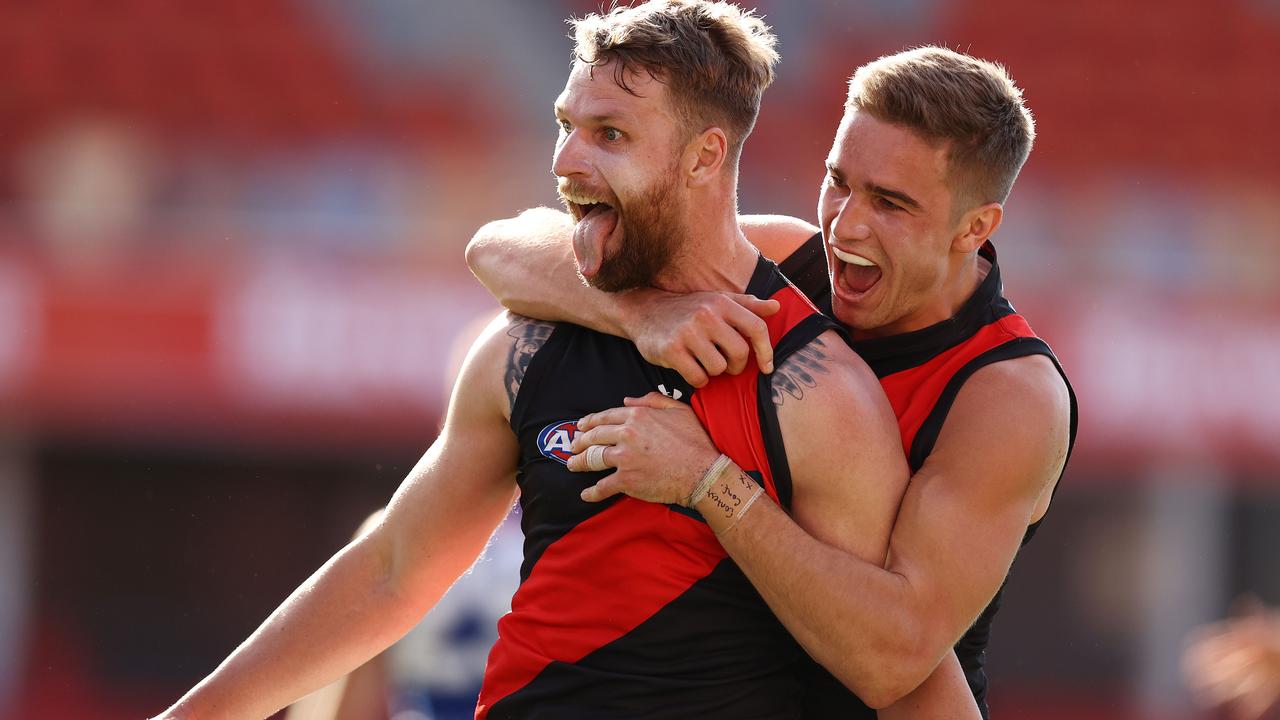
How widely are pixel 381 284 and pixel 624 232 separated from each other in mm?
8155

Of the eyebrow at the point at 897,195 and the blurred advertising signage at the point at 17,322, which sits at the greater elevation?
the blurred advertising signage at the point at 17,322

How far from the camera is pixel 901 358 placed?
135 inches

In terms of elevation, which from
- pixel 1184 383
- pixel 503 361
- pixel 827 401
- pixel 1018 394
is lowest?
pixel 1184 383

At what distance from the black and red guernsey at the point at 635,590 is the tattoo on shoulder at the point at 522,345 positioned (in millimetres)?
35

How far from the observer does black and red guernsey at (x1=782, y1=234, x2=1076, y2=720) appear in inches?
→ 129

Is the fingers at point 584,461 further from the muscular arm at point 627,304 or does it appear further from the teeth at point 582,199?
the teeth at point 582,199

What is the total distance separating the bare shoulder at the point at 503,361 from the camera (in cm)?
325

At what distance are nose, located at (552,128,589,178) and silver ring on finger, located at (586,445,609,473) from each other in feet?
1.78

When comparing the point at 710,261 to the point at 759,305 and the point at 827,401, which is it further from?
the point at 827,401

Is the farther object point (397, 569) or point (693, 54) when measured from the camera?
point (397, 569)

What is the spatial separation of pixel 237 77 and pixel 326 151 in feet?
6.19

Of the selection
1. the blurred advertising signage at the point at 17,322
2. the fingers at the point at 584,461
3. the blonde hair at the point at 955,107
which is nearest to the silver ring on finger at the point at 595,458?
the fingers at the point at 584,461

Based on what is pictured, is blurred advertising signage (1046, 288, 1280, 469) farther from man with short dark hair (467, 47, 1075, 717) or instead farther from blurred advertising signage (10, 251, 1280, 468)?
man with short dark hair (467, 47, 1075, 717)

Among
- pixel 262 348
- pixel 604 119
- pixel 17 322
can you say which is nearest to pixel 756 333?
pixel 604 119
